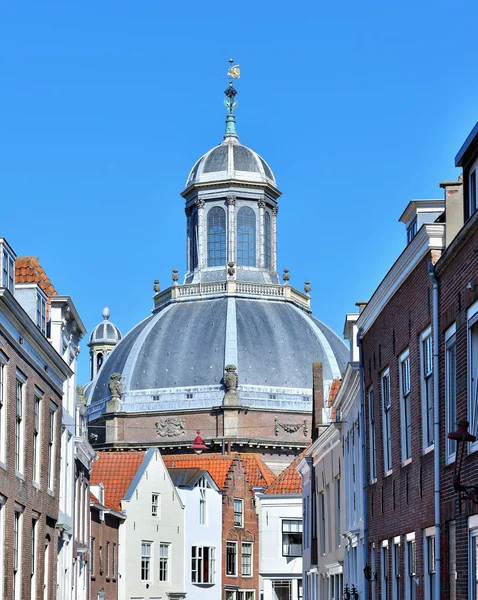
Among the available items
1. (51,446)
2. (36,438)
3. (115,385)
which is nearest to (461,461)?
(36,438)

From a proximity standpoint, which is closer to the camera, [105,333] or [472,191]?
[472,191]

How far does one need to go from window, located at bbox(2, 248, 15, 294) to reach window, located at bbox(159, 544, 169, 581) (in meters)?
37.9

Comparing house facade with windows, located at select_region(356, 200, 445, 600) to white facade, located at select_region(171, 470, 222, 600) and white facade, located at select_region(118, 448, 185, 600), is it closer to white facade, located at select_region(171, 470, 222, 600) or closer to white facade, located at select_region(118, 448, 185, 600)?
white facade, located at select_region(118, 448, 185, 600)

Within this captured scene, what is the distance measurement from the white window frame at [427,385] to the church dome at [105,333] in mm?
119959

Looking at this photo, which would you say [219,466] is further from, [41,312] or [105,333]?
[105,333]

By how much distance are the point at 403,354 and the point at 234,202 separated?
8597 cm

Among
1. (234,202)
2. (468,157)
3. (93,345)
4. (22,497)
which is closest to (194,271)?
(234,202)

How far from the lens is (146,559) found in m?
61.0

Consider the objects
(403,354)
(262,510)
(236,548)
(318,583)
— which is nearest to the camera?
(403,354)

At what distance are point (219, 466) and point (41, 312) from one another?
4594cm

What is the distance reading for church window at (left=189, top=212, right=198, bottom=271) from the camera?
350ft

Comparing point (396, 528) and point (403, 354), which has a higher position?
point (403, 354)

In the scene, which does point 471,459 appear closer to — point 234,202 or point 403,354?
point 403,354

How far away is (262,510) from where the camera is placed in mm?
66812
